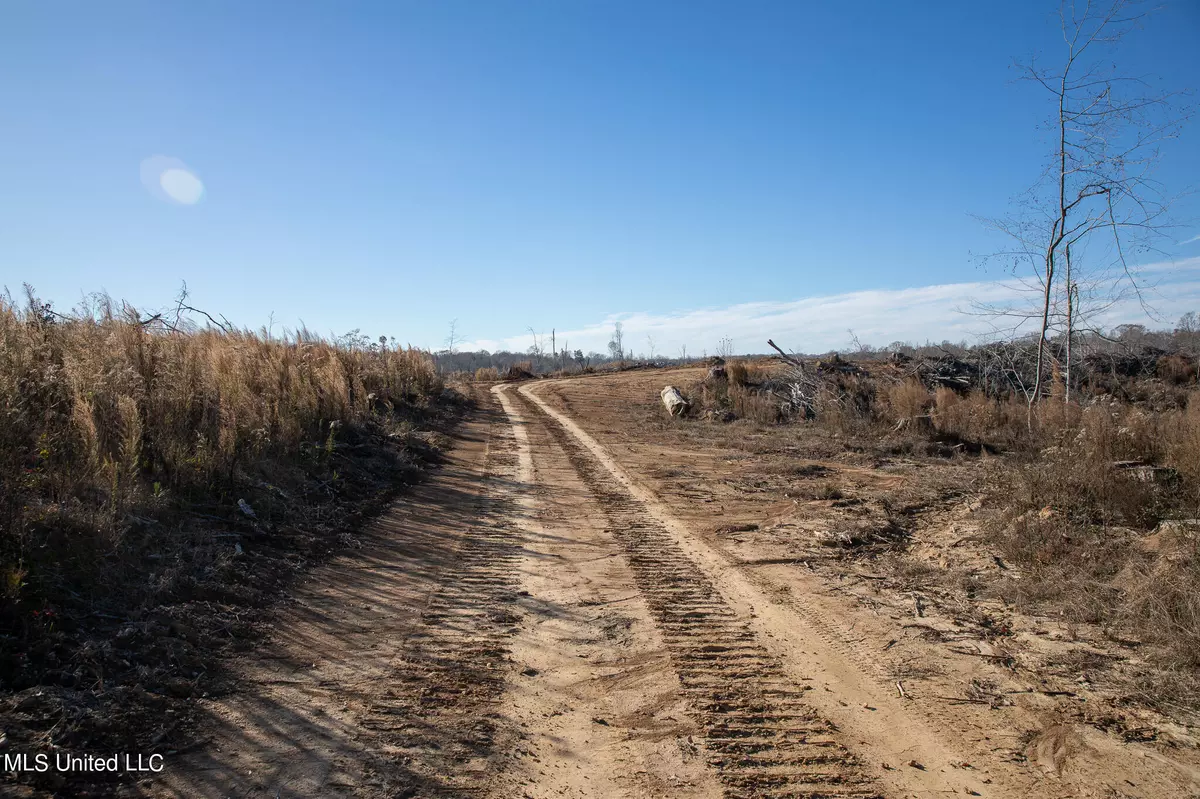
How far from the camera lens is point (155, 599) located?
4.64 metres

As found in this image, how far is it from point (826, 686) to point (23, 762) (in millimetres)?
4208

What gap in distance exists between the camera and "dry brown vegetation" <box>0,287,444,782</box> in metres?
3.83

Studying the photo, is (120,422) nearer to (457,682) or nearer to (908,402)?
(457,682)

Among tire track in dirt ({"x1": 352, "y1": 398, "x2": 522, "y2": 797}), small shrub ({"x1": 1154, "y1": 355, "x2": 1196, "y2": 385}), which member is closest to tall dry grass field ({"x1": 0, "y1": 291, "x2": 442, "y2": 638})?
tire track in dirt ({"x1": 352, "y1": 398, "x2": 522, "y2": 797})

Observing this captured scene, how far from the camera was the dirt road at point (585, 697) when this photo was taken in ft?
10.6

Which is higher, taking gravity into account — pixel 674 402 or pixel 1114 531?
pixel 674 402

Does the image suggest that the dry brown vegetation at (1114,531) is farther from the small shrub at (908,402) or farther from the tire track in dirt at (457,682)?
the tire track in dirt at (457,682)

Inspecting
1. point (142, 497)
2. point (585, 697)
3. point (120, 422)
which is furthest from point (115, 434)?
point (585, 697)

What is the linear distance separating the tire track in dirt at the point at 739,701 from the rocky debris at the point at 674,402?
1214 centimetres

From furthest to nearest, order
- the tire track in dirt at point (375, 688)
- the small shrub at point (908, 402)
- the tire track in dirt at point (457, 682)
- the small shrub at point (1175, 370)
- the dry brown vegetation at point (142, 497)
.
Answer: the small shrub at point (1175, 370)
the small shrub at point (908, 402)
the dry brown vegetation at point (142, 497)
the tire track in dirt at point (457, 682)
the tire track in dirt at point (375, 688)

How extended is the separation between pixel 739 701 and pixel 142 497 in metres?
5.19

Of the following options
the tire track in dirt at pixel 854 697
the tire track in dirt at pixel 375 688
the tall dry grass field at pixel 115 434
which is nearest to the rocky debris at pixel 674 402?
the tall dry grass field at pixel 115 434

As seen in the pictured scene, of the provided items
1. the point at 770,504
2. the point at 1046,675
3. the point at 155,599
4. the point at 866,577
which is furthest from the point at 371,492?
the point at 1046,675

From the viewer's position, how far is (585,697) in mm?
4027
